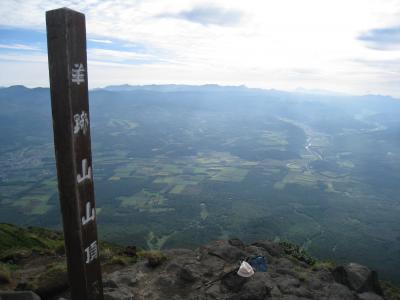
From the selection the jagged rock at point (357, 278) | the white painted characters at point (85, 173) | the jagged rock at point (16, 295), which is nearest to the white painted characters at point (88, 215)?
the white painted characters at point (85, 173)

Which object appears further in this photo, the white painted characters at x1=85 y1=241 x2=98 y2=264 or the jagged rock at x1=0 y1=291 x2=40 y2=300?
the jagged rock at x1=0 y1=291 x2=40 y2=300

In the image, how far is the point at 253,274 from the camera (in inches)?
526

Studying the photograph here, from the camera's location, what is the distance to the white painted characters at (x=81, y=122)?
5078mm

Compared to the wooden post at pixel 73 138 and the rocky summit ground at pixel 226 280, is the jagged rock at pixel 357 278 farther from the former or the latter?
the wooden post at pixel 73 138

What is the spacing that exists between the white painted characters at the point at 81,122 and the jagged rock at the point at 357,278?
13.7 metres

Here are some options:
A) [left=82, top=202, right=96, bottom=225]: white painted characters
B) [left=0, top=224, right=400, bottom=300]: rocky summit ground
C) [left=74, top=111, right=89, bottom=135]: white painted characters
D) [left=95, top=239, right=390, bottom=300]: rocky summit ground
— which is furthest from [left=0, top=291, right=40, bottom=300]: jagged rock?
[left=74, top=111, right=89, bottom=135]: white painted characters

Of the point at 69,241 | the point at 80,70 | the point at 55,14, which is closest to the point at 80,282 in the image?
the point at 69,241

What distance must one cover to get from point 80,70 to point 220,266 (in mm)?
11893

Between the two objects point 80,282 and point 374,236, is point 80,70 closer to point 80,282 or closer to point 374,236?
point 80,282

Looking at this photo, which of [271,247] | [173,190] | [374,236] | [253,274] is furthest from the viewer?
[173,190]

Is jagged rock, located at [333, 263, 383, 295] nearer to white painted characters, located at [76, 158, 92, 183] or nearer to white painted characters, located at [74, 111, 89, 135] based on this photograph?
white painted characters, located at [76, 158, 92, 183]

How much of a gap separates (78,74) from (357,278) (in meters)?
14.6

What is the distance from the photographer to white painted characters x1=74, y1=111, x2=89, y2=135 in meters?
5.08

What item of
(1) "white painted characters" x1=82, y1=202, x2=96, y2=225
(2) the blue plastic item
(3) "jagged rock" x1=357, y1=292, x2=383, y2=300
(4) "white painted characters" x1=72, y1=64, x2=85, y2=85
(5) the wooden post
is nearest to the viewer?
(5) the wooden post
